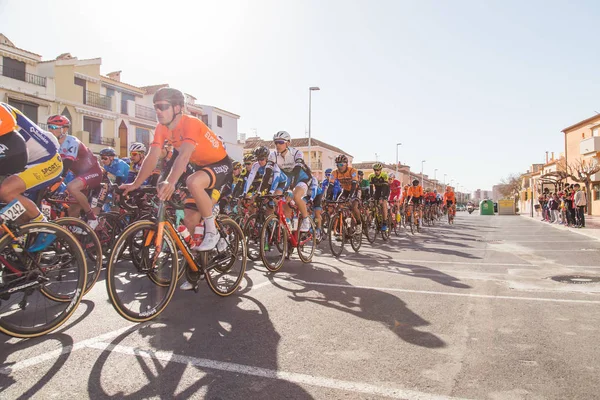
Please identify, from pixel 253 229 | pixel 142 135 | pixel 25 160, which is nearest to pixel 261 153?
pixel 253 229

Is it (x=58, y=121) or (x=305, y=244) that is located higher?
(x=58, y=121)

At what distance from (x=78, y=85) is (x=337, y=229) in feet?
108

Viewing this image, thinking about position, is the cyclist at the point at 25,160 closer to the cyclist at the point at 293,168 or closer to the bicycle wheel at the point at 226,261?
the bicycle wheel at the point at 226,261

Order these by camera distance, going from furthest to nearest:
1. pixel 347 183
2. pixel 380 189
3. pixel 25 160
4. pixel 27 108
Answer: pixel 27 108 → pixel 380 189 → pixel 347 183 → pixel 25 160

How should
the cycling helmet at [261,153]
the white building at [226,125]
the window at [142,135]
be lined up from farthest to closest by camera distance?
the white building at [226,125] → the window at [142,135] → the cycling helmet at [261,153]

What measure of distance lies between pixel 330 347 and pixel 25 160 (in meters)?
3.10

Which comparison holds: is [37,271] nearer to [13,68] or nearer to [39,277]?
[39,277]

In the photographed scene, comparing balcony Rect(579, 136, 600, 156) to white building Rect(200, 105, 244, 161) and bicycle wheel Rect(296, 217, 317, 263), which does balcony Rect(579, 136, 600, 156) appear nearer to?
white building Rect(200, 105, 244, 161)

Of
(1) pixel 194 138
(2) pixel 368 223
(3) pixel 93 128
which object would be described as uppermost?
(3) pixel 93 128

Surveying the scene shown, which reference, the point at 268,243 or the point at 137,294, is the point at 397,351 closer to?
the point at 137,294

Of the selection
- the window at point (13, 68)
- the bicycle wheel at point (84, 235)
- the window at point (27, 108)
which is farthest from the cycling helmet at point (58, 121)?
the window at point (13, 68)

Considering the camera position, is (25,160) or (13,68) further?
(13,68)

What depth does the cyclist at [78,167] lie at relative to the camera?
586 cm

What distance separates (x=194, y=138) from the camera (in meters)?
4.17
